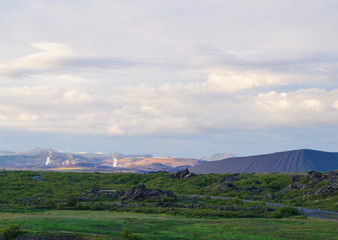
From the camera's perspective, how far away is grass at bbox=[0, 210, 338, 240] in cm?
3260

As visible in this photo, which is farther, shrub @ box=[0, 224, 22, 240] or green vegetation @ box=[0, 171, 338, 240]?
green vegetation @ box=[0, 171, 338, 240]

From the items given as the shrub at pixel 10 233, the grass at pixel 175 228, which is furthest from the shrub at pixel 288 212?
the shrub at pixel 10 233

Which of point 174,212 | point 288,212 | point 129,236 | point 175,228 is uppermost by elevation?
point 129,236

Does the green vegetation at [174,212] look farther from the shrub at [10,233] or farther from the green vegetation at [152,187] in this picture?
the green vegetation at [152,187]

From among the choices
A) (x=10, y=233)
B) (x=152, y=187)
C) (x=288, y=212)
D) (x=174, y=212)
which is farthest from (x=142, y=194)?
(x=10, y=233)

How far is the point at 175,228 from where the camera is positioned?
37.8 m

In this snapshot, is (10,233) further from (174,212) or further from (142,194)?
(142,194)

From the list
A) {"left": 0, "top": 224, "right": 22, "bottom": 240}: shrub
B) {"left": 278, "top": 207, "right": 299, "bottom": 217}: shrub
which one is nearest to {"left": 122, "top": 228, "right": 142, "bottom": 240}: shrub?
{"left": 0, "top": 224, "right": 22, "bottom": 240}: shrub

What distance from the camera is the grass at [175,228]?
3260cm

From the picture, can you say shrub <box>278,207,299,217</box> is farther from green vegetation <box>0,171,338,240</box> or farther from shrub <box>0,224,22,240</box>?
shrub <box>0,224,22,240</box>

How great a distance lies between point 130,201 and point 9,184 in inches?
1796

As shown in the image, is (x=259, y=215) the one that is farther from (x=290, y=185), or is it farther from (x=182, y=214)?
(x=290, y=185)

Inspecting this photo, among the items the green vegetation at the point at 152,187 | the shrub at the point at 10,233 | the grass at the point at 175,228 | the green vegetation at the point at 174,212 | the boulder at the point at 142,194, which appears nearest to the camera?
the shrub at the point at 10,233

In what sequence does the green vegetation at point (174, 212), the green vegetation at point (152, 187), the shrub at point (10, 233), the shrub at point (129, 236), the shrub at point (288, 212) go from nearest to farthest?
the shrub at point (10, 233)
the shrub at point (129, 236)
the green vegetation at point (174, 212)
the shrub at point (288, 212)
the green vegetation at point (152, 187)
